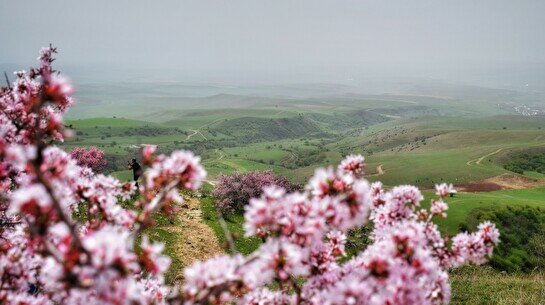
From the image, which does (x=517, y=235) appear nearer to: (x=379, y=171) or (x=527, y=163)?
(x=527, y=163)

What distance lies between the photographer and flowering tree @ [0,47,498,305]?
2758mm

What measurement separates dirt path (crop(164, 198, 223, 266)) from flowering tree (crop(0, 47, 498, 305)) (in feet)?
58.1

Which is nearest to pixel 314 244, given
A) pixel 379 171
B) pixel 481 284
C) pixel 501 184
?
pixel 481 284

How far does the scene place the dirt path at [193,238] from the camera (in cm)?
2291

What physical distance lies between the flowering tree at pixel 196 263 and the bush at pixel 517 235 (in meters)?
31.8

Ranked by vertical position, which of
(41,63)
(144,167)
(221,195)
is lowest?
(221,195)

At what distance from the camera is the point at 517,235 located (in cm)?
3994

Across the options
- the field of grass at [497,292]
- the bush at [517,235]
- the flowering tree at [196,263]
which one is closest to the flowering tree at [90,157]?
the field of grass at [497,292]

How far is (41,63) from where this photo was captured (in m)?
Result: 8.01

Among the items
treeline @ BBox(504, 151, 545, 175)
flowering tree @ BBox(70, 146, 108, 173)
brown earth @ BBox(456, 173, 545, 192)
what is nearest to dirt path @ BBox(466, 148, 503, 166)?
treeline @ BBox(504, 151, 545, 175)

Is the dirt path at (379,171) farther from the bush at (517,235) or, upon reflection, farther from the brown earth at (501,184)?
the bush at (517,235)

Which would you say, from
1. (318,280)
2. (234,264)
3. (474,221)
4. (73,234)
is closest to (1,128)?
(73,234)

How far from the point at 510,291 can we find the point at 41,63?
766 inches

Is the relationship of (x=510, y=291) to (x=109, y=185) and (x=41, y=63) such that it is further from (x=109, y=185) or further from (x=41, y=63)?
(x=41, y=63)
